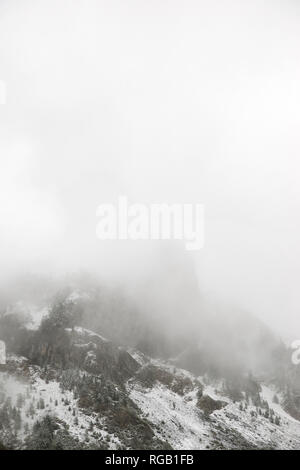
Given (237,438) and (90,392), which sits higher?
(90,392)

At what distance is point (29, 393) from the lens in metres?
188

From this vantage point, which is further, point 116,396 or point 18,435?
point 116,396

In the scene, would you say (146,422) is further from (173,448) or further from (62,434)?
(62,434)
